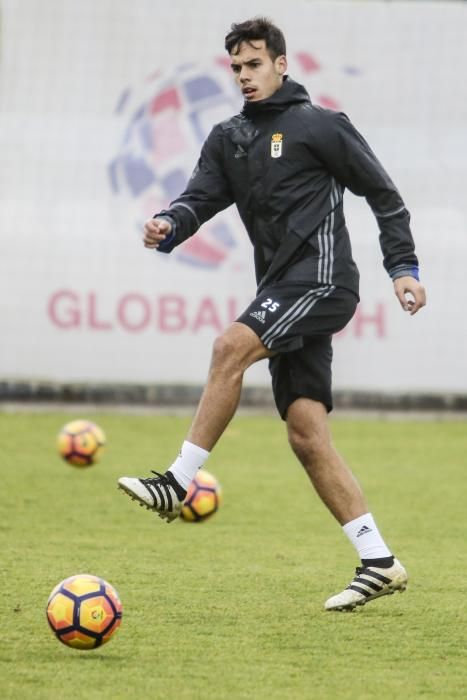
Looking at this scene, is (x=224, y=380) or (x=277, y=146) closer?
(x=224, y=380)

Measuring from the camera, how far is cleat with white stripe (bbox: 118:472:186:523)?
228 inches

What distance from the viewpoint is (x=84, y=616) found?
17.2 ft

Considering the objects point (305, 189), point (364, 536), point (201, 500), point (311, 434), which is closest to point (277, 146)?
point (305, 189)

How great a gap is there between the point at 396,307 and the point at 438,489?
452cm

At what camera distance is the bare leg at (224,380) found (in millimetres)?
6000

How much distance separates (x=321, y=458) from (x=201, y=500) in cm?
273

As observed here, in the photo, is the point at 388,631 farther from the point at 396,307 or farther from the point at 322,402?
the point at 396,307

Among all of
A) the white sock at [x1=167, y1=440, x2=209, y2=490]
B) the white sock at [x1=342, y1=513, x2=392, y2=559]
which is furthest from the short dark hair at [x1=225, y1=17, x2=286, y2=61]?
the white sock at [x1=342, y1=513, x2=392, y2=559]

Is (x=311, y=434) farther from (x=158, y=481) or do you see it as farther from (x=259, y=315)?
(x=158, y=481)

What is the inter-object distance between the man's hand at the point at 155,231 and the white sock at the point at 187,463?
879 millimetres

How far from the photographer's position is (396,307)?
14984 mm

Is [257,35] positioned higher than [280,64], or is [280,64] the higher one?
[257,35]

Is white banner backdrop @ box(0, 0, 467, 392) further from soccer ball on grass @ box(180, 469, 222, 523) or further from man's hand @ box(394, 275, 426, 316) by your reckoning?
man's hand @ box(394, 275, 426, 316)

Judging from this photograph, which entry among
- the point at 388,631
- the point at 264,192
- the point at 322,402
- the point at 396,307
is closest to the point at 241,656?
the point at 388,631
